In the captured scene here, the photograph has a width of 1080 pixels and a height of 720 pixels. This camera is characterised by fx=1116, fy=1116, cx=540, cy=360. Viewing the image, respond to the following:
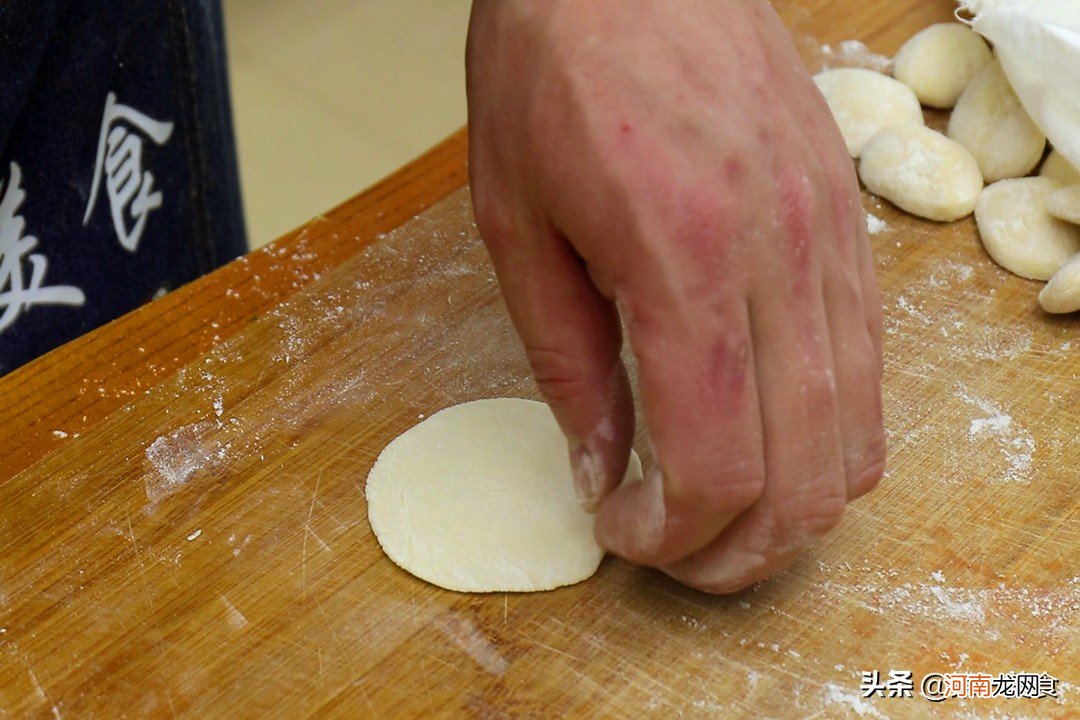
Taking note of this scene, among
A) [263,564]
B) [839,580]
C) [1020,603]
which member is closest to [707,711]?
[839,580]

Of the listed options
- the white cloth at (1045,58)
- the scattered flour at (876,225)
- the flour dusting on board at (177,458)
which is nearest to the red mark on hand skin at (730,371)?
the flour dusting on board at (177,458)

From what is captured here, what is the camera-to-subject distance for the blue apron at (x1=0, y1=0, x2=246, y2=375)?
53.7 inches

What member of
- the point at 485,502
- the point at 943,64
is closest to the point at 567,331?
the point at 485,502

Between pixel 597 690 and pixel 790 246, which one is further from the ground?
pixel 790 246

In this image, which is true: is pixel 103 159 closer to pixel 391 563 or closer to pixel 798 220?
pixel 391 563

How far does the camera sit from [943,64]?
5.38ft

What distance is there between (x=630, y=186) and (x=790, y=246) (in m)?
0.13

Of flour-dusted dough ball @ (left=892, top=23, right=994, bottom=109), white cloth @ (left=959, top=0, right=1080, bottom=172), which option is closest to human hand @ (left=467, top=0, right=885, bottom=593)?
white cloth @ (left=959, top=0, right=1080, bottom=172)

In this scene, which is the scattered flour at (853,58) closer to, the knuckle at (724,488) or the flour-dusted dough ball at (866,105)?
the flour-dusted dough ball at (866,105)

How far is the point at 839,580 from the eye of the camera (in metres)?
1.05

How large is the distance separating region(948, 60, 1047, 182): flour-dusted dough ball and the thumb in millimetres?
838

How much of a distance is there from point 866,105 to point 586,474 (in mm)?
866

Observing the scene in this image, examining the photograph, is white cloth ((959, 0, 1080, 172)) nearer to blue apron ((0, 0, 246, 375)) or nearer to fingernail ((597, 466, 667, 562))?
fingernail ((597, 466, 667, 562))

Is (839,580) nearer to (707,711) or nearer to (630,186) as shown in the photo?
(707,711)
